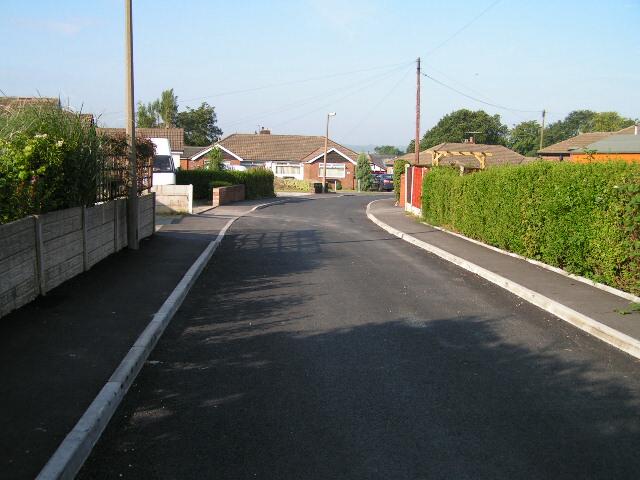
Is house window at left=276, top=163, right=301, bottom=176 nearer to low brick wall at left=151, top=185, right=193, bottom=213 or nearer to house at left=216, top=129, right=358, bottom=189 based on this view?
house at left=216, top=129, right=358, bottom=189

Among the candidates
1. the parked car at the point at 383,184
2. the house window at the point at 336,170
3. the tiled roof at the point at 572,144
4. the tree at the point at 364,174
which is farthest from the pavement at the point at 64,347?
the house window at the point at 336,170

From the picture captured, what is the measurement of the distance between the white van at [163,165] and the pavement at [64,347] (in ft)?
70.0

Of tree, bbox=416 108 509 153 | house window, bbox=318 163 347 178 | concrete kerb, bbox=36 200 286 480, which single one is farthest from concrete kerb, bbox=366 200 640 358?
tree, bbox=416 108 509 153

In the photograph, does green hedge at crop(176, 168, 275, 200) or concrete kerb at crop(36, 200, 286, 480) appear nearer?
concrete kerb at crop(36, 200, 286, 480)

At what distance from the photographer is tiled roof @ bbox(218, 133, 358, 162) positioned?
8075cm

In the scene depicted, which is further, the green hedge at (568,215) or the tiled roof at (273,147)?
the tiled roof at (273,147)

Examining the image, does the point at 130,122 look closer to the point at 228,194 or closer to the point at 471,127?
the point at 228,194

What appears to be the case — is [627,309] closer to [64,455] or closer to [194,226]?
[64,455]

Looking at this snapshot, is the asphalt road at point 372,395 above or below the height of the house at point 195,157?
below

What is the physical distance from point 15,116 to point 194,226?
37.8 ft

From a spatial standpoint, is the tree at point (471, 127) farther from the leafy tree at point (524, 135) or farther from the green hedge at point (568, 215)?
the green hedge at point (568, 215)

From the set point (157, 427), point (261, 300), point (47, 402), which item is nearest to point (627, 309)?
point (261, 300)

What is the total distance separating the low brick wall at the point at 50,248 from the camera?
23.6 feet

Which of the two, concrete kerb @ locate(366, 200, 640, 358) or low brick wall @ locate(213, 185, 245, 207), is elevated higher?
low brick wall @ locate(213, 185, 245, 207)
